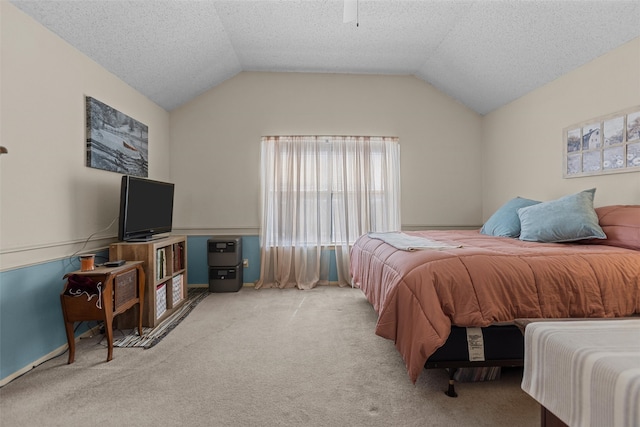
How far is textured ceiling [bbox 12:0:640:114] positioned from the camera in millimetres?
2605

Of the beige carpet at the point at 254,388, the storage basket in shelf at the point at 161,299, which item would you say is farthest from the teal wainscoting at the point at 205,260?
the beige carpet at the point at 254,388

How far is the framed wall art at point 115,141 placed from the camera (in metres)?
2.85

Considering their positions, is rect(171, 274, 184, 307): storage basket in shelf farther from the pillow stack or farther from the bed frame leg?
the pillow stack

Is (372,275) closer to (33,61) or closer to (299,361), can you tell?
(299,361)

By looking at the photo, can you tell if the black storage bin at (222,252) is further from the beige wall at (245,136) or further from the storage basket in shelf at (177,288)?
the storage basket in shelf at (177,288)

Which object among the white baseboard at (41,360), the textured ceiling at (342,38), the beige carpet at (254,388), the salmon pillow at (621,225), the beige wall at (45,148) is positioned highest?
the textured ceiling at (342,38)

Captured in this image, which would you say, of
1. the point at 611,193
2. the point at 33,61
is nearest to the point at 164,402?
the point at 33,61

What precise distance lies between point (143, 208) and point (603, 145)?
4240mm

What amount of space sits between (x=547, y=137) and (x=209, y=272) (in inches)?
168

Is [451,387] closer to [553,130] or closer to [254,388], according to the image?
[254,388]

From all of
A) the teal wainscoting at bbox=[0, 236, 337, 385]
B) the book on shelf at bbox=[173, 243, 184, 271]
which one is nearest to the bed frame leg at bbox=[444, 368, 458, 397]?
the teal wainscoting at bbox=[0, 236, 337, 385]

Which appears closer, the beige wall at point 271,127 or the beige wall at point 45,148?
the beige wall at point 45,148

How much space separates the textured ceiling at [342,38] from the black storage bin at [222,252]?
6.31 ft

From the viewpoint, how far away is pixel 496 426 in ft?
5.29
